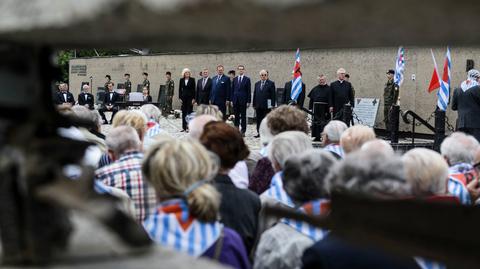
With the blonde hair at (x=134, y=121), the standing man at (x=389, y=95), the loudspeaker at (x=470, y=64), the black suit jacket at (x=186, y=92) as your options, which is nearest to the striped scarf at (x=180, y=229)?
the blonde hair at (x=134, y=121)

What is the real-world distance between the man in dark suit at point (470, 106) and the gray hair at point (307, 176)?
10.8 metres

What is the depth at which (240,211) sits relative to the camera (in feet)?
11.7

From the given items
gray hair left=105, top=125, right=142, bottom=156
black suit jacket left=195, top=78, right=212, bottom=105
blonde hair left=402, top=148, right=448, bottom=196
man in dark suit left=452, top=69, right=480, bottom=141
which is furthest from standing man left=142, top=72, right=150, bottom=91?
blonde hair left=402, top=148, right=448, bottom=196

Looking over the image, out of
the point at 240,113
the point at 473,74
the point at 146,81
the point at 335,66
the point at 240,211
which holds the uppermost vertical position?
the point at 335,66

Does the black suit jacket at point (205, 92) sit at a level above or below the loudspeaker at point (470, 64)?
below

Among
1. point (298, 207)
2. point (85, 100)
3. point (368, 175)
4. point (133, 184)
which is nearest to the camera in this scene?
point (368, 175)

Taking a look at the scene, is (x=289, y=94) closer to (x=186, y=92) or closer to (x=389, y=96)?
(x=389, y=96)

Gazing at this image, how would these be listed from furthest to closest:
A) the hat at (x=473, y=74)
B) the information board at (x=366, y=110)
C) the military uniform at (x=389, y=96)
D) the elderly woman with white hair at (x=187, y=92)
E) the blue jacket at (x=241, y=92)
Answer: the elderly woman with white hair at (x=187, y=92) → the blue jacket at (x=241, y=92) → the information board at (x=366, y=110) → the military uniform at (x=389, y=96) → the hat at (x=473, y=74)

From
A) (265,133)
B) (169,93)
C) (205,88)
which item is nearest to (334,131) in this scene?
(265,133)

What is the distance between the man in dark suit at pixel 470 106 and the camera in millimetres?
13062

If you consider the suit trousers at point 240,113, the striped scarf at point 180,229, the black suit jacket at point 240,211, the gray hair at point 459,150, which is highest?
the gray hair at point 459,150

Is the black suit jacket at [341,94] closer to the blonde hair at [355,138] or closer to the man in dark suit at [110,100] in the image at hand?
the man in dark suit at [110,100]

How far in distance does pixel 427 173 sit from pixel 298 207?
0.81 m

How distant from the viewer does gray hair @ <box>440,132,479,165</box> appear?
4.70 meters
